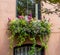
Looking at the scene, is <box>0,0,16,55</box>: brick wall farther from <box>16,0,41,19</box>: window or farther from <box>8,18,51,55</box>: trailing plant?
<box>16,0,41,19</box>: window

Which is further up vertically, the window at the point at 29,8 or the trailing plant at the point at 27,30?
the window at the point at 29,8

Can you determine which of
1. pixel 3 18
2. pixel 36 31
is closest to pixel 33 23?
pixel 36 31

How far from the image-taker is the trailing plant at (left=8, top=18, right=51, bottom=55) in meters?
13.4

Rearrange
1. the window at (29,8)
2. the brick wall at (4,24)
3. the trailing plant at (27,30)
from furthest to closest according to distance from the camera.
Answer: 1. the window at (29,8)
2. the brick wall at (4,24)
3. the trailing plant at (27,30)

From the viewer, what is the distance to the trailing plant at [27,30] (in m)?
13.4

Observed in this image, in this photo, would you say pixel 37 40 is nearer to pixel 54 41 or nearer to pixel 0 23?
pixel 54 41

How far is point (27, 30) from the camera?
13.4 metres

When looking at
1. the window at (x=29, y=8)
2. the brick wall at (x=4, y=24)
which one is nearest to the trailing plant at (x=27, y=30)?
the brick wall at (x=4, y=24)

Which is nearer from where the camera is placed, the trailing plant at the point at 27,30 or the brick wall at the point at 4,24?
the trailing plant at the point at 27,30

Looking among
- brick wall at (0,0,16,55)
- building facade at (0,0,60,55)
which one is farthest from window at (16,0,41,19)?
brick wall at (0,0,16,55)

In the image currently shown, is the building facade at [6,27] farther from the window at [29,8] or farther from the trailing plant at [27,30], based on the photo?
the window at [29,8]

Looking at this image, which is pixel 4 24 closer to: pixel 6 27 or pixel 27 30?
pixel 6 27

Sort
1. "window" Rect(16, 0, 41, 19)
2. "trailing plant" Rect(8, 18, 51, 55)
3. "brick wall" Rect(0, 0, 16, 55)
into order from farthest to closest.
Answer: "window" Rect(16, 0, 41, 19) < "brick wall" Rect(0, 0, 16, 55) < "trailing plant" Rect(8, 18, 51, 55)

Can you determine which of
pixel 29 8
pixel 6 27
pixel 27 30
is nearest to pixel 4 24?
pixel 6 27
